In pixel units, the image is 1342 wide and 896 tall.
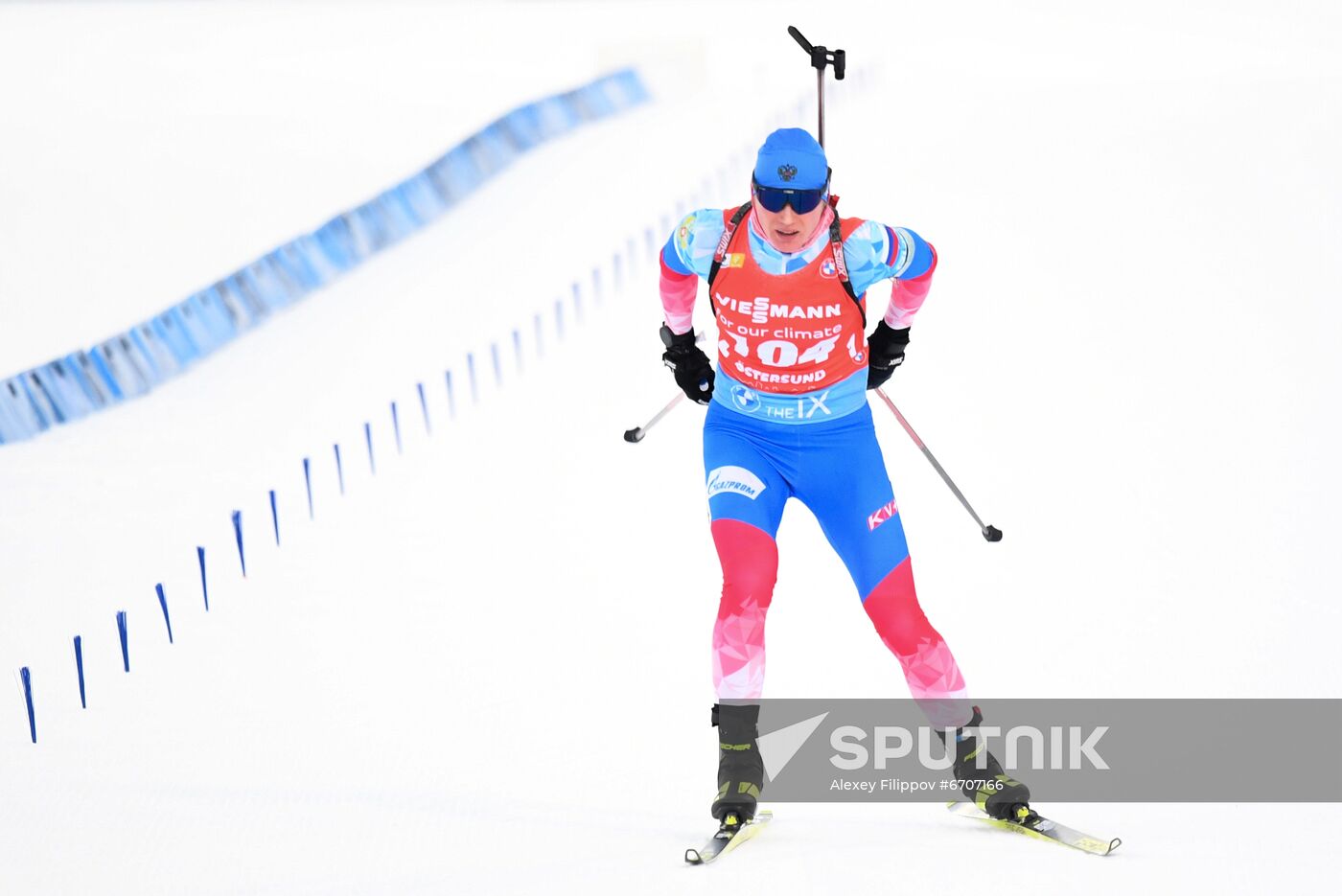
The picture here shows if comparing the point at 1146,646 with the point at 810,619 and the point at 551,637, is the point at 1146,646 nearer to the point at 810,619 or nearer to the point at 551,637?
the point at 810,619

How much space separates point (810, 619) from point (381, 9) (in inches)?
661

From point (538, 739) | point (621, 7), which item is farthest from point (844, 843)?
point (621, 7)

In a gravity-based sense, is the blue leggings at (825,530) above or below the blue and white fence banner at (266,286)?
below

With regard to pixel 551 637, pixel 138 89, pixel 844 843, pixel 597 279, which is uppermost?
pixel 138 89

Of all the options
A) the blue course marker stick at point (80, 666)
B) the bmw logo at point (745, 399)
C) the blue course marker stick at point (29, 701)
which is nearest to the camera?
the bmw logo at point (745, 399)

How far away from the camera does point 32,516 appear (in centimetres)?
809

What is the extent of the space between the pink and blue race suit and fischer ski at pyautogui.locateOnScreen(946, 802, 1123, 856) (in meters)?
0.35

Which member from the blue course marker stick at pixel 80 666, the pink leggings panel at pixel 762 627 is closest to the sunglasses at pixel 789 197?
the pink leggings panel at pixel 762 627

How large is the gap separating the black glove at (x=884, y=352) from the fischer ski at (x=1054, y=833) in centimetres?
145

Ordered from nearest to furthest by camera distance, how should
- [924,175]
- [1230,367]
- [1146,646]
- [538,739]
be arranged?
[538,739], [1146,646], [1230,367], [924,175]

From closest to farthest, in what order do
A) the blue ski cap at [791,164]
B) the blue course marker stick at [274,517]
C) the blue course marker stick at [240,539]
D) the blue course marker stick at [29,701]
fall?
the blue ski cap at [791,164]
the blue course marker stick at [29,701]
the blue course marker stick at [240,539]
the blue course marker stick at [274,517]

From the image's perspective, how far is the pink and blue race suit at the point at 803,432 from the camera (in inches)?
199

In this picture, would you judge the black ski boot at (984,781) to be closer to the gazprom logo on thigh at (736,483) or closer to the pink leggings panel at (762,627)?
the pink leggings panel at (762,627)

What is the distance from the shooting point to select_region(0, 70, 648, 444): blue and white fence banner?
369 inches
